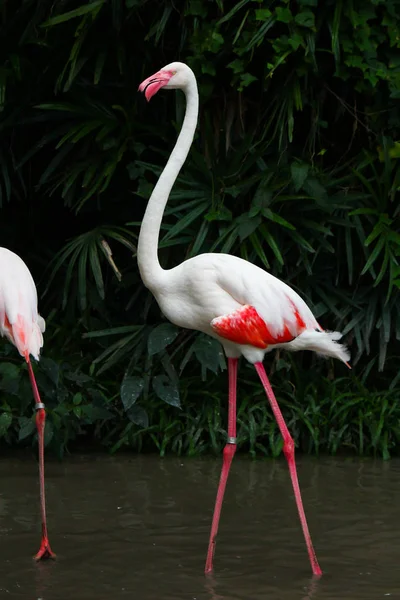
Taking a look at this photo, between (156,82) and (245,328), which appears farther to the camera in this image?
(156,82)

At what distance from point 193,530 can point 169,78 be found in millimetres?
2032

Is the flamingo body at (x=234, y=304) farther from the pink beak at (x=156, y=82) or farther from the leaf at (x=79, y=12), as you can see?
the leaf at (x=79, y=12)

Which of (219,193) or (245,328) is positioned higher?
(219,193)

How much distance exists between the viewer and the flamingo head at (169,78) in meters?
4.62

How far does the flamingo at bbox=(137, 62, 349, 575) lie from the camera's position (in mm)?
4461

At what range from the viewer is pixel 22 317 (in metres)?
4.71

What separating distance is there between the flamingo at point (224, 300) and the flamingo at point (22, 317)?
0.57 m

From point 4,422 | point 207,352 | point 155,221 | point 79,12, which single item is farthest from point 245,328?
point 79,12

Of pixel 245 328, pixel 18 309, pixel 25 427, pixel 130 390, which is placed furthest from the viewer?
pixel 130 390

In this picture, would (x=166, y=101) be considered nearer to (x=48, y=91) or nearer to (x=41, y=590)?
(x=48, y=91)

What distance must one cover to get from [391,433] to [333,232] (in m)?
1.30

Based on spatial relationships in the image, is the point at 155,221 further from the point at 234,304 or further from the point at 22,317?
the point at 22,317

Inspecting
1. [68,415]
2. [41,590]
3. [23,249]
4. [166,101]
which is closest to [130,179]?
[166,101]

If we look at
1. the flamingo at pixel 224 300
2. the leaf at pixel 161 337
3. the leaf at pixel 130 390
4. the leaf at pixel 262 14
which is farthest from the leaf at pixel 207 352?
the leaf at pixel 262 14
